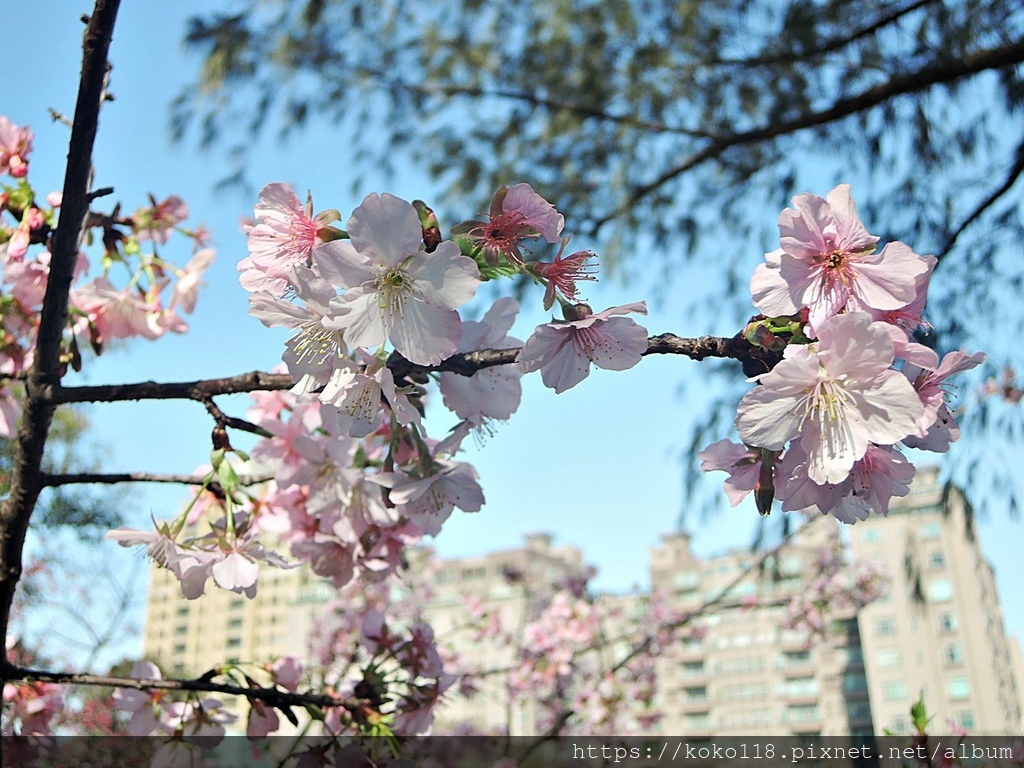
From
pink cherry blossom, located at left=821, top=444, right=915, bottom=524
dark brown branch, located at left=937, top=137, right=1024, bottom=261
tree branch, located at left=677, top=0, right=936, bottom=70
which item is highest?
tree branch, located at left=677, top=0, right=936, bottom=70

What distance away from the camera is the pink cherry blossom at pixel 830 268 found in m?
0.62

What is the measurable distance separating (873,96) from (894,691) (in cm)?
2215

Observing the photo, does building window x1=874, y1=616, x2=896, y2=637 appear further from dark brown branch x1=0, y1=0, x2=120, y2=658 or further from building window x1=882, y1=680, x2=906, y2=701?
dark brown branch x1=0, y1=0, x2=120, y2=658

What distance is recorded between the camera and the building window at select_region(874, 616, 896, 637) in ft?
68.9

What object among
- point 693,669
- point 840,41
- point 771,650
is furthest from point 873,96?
point 693,669

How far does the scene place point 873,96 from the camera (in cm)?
202

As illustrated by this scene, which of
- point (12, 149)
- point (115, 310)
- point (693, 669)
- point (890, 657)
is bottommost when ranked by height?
point (115, 310)

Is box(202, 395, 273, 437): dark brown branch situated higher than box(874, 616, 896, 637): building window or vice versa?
box(874, 616, 896, 637): building window

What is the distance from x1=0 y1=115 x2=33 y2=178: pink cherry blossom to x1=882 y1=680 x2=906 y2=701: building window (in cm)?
2258

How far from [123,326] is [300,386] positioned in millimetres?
595

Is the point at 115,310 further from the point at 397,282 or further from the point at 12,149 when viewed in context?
the point at 397,282

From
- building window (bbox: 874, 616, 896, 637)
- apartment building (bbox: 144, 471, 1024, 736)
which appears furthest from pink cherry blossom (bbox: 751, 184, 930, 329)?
building window (bbox: 874, 616, 896, 637)

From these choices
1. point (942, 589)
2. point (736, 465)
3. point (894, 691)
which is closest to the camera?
point (736, 465)

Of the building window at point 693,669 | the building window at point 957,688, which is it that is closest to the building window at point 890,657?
the building window at point 957,688
